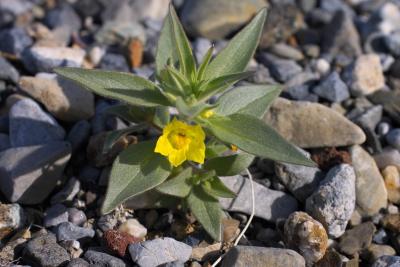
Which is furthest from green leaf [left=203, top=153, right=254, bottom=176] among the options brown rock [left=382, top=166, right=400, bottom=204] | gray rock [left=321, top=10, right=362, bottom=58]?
gray rock [left=321, top=10, right=362, bottom=58]

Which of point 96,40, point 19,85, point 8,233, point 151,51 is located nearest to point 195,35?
point 151,51

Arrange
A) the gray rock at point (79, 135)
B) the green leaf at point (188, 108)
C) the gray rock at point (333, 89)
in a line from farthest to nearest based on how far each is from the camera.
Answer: the gray rock at point (333, 89)
the gray rock at point (79, 135)
the green leaf at point (188, 108)

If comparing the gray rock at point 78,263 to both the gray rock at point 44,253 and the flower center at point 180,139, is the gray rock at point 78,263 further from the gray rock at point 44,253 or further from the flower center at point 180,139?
the flower center at point 180,139

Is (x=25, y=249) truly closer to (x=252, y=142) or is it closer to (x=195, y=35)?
(x=252, y=142)

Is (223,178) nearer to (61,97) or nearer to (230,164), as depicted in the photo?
(230,164)

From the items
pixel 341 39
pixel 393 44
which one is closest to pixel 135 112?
pixel 341 39

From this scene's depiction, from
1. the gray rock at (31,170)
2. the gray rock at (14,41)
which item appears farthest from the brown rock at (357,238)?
the gray rock at (14,41)
